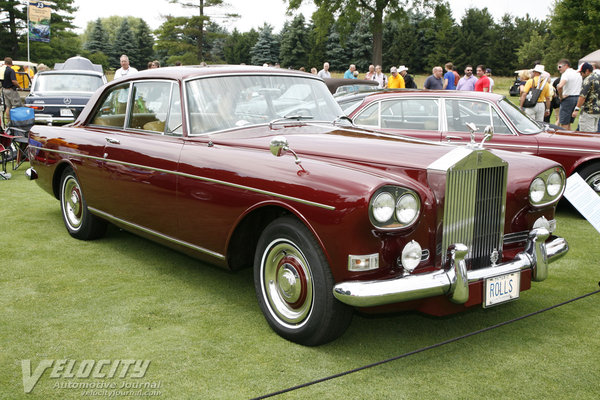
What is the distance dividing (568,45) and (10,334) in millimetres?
56104

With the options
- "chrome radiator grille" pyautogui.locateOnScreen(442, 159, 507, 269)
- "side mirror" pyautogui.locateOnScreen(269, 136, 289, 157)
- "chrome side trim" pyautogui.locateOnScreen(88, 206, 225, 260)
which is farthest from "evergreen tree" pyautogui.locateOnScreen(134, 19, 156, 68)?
"chrome radiator grille" pyautogui.locateOnScreen(442, 159, 507, 269)

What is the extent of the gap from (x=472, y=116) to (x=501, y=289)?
167 inches

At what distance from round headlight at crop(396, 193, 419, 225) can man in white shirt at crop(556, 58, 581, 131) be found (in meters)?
10.00

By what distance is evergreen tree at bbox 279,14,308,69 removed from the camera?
56312 mm

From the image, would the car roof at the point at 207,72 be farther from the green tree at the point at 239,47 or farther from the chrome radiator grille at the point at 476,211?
the green tree at the point at 239,47

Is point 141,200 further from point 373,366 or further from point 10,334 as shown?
point 373,366

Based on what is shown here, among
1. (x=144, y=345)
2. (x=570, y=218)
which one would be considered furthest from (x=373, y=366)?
(x=570, y=218)

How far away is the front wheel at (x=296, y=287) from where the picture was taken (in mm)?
3074

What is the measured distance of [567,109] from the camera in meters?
11.8

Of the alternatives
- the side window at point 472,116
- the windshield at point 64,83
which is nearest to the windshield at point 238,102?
the side window at point 472,116

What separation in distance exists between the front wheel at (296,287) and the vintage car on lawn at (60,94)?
10002 mm

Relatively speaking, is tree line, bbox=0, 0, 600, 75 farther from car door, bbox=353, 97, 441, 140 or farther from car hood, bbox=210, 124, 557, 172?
car hood, bbox=210, 124, 557, 172

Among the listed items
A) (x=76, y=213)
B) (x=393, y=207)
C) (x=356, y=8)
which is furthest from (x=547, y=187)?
(x=356, y=8)

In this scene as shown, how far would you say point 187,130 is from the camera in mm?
4137
